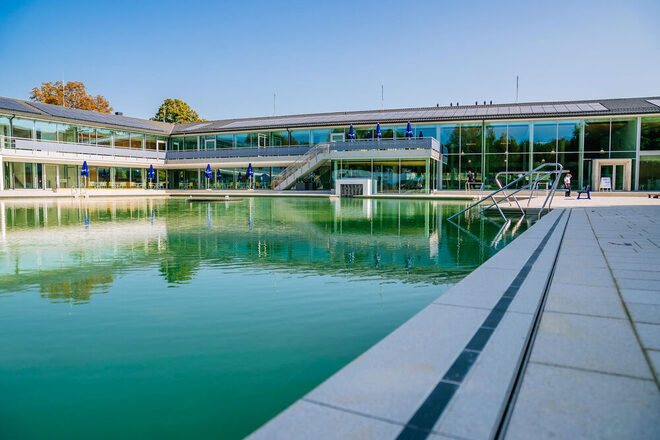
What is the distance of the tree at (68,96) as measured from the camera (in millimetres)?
53531

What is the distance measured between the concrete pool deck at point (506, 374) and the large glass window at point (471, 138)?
3397 cm

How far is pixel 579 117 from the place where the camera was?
1319 inches

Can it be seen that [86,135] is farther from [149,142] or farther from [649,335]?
[649,335]

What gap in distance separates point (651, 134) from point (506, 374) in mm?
38345

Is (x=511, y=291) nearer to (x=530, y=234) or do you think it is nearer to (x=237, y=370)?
(x=237, y=370)

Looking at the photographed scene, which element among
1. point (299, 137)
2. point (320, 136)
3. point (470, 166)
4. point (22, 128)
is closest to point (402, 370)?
point (470, 166)

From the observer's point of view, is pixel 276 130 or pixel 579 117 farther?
pixel 276 130

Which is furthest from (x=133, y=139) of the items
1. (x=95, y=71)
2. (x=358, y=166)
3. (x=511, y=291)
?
(x=511, y=291)

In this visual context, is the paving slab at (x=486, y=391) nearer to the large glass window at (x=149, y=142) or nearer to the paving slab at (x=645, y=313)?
the paving slab at (x=645, y=313)

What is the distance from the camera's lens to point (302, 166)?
123 feet

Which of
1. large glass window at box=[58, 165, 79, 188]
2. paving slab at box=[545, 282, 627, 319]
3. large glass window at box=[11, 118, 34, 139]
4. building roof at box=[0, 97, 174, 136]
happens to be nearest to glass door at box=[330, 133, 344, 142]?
building roof at box=[0, 97, 174, 136]

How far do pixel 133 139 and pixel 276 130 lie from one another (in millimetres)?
15346

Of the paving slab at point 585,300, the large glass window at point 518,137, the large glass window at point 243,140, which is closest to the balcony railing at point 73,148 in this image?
the large glass window at point 243,140

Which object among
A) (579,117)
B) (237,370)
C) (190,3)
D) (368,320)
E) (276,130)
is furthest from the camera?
(276,130)
